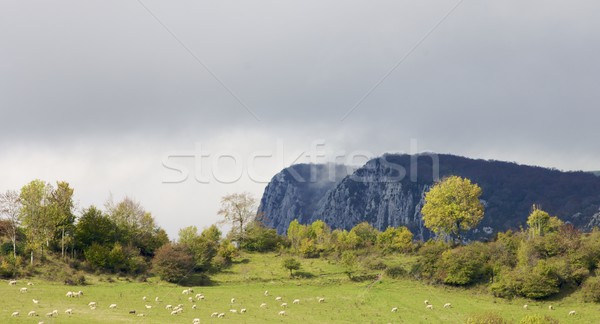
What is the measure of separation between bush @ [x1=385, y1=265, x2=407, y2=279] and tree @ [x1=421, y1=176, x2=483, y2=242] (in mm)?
14126

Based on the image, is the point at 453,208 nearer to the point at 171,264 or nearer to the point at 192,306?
the point at 171,264

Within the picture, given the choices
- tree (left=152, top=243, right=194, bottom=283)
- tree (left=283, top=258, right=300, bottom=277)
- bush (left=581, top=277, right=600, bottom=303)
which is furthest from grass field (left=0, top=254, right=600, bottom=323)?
tree (left=152, top=243, right=194, bottom=283)

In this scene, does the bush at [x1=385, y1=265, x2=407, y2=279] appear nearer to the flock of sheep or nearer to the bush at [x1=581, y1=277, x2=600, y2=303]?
the flock of sheep

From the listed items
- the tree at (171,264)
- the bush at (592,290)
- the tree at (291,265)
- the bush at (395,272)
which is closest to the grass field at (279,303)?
the bush at (592,290)

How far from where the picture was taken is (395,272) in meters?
96.5

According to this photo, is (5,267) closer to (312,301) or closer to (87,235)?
(87,235)

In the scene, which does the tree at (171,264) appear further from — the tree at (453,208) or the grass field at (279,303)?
the tree at (453,208)

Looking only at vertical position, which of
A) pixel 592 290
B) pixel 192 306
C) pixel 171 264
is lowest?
pixel 192 306

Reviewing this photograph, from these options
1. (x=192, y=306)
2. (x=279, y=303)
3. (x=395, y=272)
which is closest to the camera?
(x=192, y=306)

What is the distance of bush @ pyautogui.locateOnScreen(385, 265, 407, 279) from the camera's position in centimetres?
9606

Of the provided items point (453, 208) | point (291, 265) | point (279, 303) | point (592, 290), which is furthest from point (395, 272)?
point (592, 290)

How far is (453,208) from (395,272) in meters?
18.5

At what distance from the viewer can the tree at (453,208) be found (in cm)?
10575

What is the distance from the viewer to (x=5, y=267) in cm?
8150
